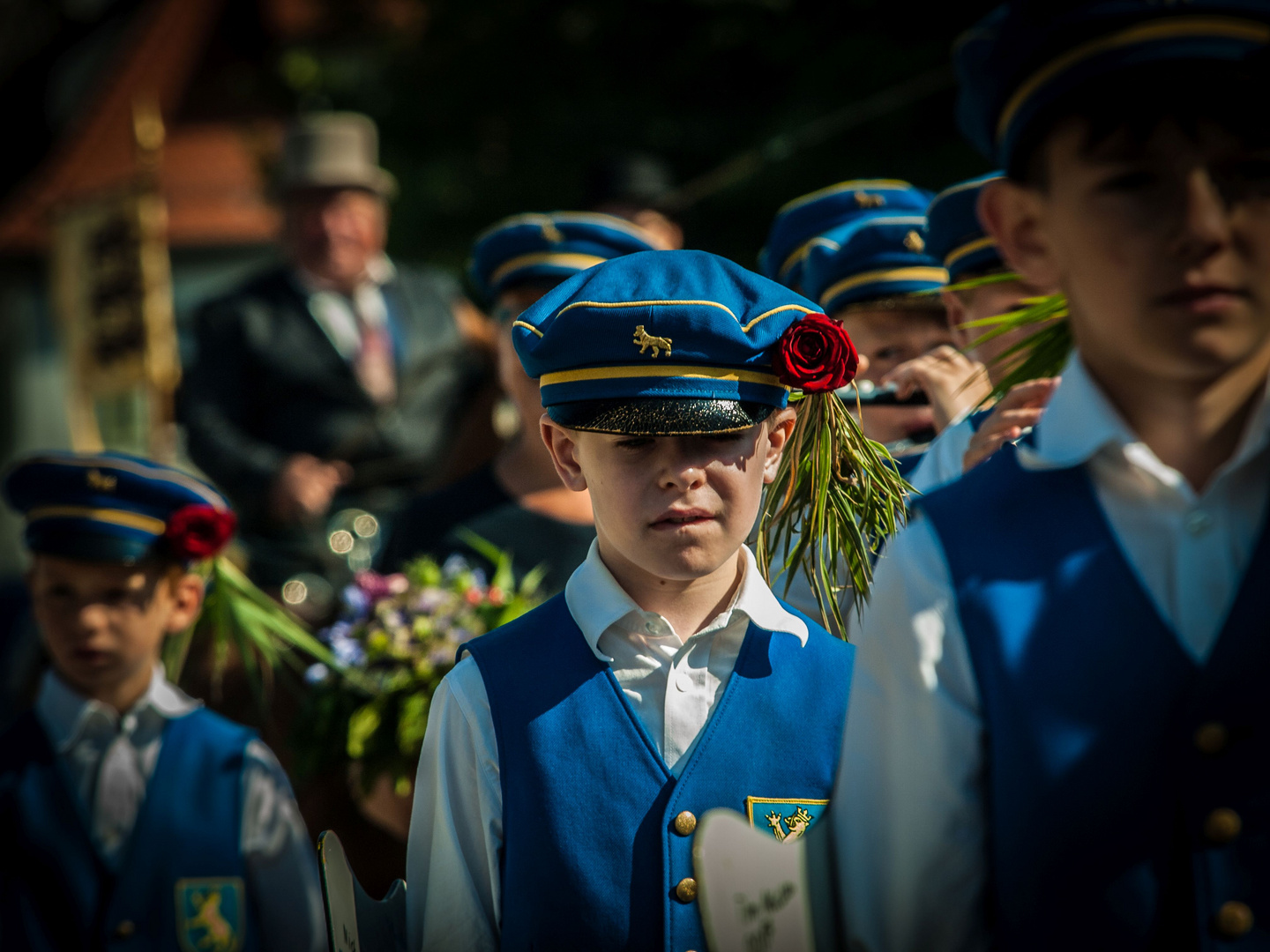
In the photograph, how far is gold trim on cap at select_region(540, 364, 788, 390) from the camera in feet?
7.30

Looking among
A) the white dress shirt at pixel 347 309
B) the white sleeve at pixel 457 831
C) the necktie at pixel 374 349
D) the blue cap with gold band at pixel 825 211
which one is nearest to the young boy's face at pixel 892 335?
the blue cap with gold band at pixel 825 211

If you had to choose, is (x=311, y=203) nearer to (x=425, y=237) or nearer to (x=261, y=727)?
(x=425, y=237)

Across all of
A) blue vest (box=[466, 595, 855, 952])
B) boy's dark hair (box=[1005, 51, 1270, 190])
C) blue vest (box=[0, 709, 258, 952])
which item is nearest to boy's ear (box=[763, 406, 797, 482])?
blue vest (box=[466, 595, 855, 952])

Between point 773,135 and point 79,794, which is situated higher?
point 773,135

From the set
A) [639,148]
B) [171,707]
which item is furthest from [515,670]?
[639,148]

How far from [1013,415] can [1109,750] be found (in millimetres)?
882

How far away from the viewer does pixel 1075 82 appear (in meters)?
1.58

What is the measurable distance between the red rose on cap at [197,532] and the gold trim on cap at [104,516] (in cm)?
4

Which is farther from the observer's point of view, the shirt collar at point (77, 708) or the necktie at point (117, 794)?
the shirt collar at point (77, 708)

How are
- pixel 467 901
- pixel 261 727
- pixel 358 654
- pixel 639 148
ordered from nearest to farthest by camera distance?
pixel 467 901 → pixel 358 654 → pixel 261 727 → pixel 639 148

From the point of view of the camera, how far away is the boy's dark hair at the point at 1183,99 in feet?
5.11

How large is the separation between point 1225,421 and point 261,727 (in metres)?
3.44

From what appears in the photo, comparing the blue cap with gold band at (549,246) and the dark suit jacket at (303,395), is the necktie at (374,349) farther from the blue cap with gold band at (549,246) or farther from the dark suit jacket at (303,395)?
the blue cap with gold band at (549,246)

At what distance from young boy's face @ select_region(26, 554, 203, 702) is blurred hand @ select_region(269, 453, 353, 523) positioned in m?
1.92
